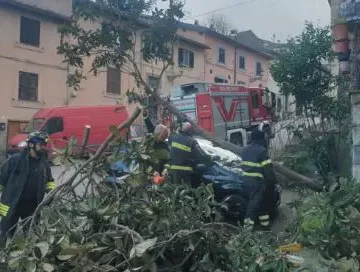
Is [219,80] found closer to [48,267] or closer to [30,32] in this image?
[30,32]

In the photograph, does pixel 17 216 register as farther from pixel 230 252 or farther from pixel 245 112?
pixel 245 112

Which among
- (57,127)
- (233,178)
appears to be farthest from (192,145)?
(57,127)

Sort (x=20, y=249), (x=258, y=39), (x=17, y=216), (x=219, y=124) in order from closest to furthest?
(x=20, y=249), (x=17, y=216), (x=219, y=124), (x=258, y=39)

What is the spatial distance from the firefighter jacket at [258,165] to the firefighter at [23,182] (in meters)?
2.81

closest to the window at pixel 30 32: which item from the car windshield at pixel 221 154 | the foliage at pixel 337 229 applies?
the car windshield at pixel 221 154

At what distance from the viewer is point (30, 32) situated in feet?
73.3

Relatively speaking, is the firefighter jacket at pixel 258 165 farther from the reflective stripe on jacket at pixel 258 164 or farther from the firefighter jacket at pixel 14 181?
the firefighter jacket at pixel 14 181

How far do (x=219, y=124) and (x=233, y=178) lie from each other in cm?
1018

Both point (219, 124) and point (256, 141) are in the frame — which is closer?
point (256, 141)

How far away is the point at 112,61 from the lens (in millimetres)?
8477

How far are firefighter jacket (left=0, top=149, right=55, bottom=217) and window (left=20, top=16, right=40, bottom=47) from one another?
1823cm

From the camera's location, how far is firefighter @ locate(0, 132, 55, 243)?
5.06 m

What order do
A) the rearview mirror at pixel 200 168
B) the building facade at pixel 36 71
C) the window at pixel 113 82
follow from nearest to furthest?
the rearview mirror at pixel 200 168 → the building facade at pixel 36 71 → the window at pixel 113 82

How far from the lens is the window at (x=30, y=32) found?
2198 centimetres
